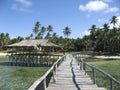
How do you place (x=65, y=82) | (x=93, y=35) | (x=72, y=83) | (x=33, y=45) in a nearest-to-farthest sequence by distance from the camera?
(x=72, y=83)
(x=65, y=82)
(x=33, y=45)
(x=93, y=35)

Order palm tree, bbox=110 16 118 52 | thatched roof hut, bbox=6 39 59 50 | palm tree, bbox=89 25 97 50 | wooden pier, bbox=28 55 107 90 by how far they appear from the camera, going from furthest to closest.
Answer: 1. palm tree, bbox=89 25 97 50
2. palm tree, bbox=110 16 118 52
3. thatched roof hut, bbox=6 39 59 50
4. wooden pier, bbox=28 55 107 90

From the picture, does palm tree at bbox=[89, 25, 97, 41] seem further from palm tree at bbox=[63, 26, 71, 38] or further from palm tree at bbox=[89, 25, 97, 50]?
palm tree at bbox=[63, 26, 71, 38]

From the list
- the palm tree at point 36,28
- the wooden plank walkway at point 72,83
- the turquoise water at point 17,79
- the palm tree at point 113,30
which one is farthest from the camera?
Result: the palm tree at point 36,28

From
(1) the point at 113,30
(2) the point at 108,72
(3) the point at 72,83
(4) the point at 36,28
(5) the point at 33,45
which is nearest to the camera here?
(3) the point at 72,83

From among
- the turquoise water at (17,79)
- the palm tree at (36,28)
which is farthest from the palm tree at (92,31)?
the turquoise water at (17,79)

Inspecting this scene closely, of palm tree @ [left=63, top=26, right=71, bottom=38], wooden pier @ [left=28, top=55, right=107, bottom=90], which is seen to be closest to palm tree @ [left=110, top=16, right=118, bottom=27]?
palm tree @ [left=63, top=26, right=71, bottom=38]

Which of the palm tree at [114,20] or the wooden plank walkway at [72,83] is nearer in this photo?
the wooden plank walkway at [72,83]

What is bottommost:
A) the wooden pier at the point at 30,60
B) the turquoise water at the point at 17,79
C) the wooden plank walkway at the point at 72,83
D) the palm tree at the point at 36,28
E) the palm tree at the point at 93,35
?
the turquoise water at the point at 17,79

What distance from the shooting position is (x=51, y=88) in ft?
31.7

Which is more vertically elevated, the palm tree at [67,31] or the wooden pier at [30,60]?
the palm tree at [67,31]

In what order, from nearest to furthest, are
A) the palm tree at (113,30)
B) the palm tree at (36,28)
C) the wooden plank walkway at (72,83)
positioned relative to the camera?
the wooden plank walkway at (72,83), the palm tree at (113,30), the palm tree at (36,28)

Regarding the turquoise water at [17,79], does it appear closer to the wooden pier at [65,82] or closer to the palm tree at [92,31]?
the wooden pier at [65,82]

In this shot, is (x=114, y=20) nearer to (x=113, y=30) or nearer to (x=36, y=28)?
(x=113, y=30)

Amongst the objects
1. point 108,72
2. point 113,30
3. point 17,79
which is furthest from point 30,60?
point 113,30
